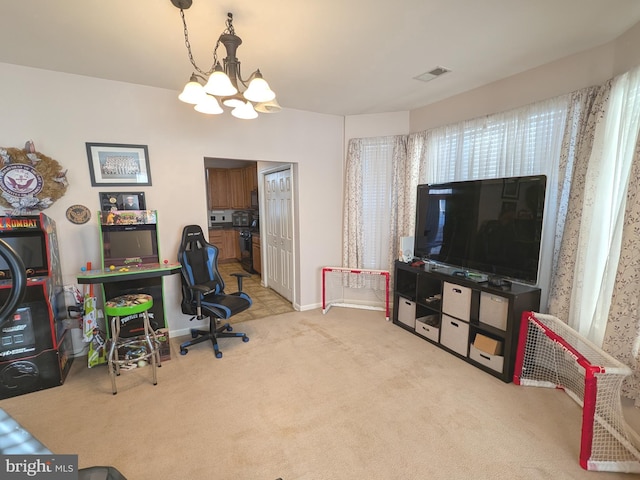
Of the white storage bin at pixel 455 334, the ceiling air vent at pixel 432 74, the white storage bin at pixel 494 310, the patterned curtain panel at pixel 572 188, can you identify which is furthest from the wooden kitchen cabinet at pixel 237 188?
the patterned curtain panel at pixel 572 188

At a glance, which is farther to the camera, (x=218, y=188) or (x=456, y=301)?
(x=218, y=188)

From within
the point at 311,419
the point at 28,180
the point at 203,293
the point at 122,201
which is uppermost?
the point at 28,180

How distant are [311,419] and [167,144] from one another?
2.90 metres

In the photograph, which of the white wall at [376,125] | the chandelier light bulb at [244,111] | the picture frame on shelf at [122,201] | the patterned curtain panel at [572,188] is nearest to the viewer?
the chandelier light bulb at [244,111]

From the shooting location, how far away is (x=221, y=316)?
9.45 ft

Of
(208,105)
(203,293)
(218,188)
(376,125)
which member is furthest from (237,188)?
(208,105)

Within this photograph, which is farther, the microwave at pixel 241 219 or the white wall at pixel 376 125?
the microwave at pixel 241 219

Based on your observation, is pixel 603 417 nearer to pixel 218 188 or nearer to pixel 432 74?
pixel 432 74

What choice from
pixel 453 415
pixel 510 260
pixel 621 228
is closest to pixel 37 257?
pixel 453 415

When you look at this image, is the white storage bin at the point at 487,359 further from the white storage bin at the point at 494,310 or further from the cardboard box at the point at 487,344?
the white storage bin at the point at 494,310

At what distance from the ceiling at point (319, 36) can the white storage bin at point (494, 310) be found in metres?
1.99

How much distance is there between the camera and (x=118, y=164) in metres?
2.94

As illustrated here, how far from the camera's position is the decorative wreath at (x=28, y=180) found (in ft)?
8.21

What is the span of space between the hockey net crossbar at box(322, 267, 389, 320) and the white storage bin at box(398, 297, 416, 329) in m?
0.42
